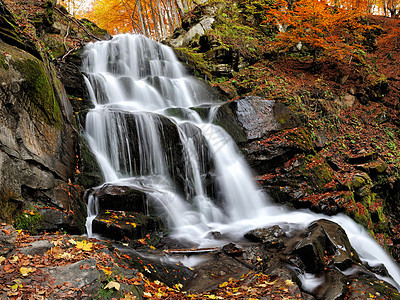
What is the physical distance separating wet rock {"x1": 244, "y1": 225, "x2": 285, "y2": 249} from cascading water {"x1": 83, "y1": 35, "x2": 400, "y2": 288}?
0.48 meters

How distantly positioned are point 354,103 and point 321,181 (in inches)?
285

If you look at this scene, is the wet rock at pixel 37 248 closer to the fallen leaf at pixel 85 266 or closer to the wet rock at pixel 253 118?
the fallen leaf at pixel 85 266

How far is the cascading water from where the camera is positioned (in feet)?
23.8

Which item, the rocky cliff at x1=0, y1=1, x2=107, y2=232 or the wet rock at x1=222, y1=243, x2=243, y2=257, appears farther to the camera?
the wet rock at x1=222, y1=243, x2=243, y2=257

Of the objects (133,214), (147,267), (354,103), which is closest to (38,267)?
(147,267)

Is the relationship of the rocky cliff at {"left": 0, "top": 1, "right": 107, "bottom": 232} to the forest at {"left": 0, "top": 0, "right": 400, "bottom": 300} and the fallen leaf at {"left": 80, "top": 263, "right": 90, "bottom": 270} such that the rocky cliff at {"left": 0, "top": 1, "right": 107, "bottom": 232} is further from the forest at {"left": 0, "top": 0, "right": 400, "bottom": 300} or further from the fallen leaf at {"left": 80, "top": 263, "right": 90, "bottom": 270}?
the fallen leaf at {"left": 80, "top": 263, "right": 90, "bottom": 270}

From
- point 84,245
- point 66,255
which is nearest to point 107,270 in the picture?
point 66,255

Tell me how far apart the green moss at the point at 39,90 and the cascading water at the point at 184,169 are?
2.10 metres

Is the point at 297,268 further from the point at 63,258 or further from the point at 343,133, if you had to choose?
the point at 343,133

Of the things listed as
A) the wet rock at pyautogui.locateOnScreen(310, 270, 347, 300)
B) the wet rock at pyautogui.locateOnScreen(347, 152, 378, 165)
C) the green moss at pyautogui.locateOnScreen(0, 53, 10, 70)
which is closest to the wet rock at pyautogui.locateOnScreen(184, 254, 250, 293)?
the wet rock at pyautogui.locateOnScreen(310, 270, 347, 300)

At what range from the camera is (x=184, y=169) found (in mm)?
8391

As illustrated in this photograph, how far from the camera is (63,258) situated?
3211mm

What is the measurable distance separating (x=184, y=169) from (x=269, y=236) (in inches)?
133

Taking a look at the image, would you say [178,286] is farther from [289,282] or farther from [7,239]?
[7,239]
